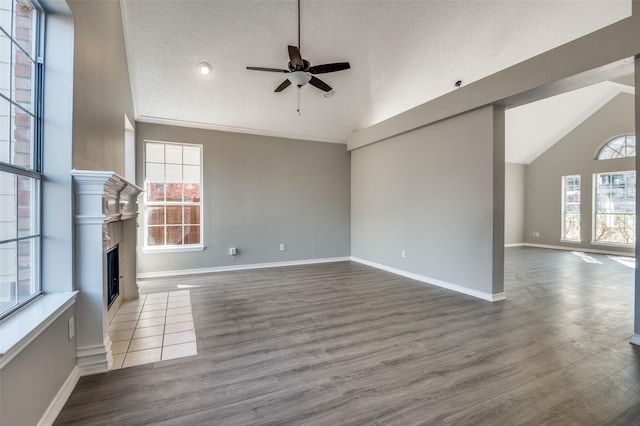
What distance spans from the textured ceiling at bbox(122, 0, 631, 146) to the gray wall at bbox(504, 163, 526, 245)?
229 inches

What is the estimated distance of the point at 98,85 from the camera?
2.51 meters

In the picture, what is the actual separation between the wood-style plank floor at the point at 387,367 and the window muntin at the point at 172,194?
1.73 metres

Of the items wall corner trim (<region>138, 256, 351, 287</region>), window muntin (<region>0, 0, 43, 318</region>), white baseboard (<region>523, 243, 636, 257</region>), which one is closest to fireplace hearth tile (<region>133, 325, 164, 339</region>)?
window muntin (<region>0, 0, 43, 318</region>)

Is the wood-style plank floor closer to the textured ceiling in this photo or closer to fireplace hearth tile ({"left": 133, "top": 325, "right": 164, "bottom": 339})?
→ fireplace hearth tile ({"left": 133, "top": 325, "right": 164, "bottom": 339})

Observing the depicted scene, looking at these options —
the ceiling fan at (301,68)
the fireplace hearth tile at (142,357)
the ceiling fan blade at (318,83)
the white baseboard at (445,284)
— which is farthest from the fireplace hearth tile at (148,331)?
the white baseboard at (445,284)

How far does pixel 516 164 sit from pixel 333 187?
21.9ft

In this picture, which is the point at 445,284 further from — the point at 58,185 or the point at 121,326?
the point at 58,185

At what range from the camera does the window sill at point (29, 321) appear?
1.23 meters

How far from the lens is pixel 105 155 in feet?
9.21

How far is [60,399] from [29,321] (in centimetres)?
68

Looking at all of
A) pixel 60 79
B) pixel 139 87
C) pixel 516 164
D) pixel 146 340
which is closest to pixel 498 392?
pixel 146 340

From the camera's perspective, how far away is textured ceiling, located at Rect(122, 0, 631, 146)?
139 inches

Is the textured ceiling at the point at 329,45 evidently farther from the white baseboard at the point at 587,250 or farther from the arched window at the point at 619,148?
the white baseboard at the point at 587,250

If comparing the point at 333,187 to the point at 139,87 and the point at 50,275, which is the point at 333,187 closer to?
the point at 139,87
